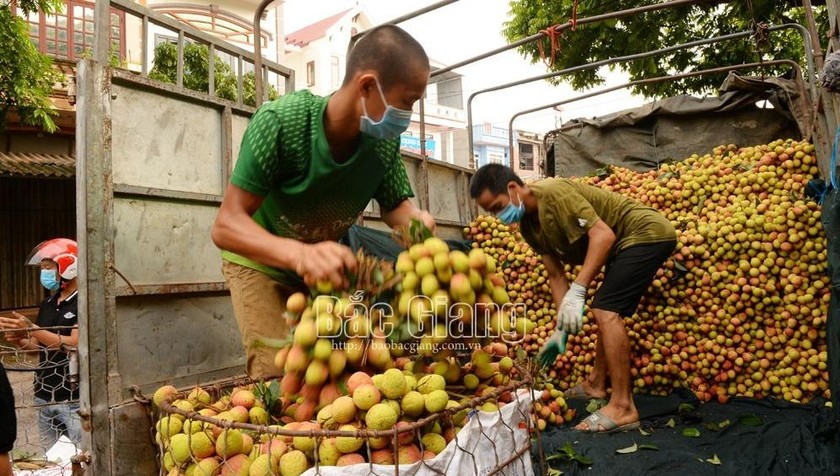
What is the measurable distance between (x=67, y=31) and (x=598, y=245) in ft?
50.5

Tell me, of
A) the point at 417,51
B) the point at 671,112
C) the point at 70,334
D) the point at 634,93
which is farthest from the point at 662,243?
the point at 634,93

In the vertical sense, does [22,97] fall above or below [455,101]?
below

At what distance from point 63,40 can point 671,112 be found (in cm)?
1446

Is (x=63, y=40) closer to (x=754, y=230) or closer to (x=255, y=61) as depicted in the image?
(x=255, y=61)

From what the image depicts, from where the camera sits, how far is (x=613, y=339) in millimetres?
3910

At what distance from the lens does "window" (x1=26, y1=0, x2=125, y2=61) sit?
45.4ft

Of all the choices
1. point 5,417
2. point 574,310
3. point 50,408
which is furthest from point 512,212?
point 50,408

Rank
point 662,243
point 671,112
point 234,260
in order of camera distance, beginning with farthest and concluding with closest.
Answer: point 671,112 → point 662,243 → point 234,260

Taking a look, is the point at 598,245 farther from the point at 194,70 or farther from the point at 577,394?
the point at 194,70

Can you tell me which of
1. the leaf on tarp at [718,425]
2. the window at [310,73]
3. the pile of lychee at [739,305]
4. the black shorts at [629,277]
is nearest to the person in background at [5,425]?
the pile of lychee at [739,305]

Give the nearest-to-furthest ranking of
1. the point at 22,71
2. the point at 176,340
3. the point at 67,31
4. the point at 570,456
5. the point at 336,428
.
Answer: the point at 336,428, the point at 176,340, the point at 570,456, the point at 22,71, the point at 67,31

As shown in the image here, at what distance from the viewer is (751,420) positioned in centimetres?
373

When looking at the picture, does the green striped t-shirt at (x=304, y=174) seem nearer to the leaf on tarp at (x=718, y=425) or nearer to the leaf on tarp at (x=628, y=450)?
the leaf on tarp at (x=628, y=450)

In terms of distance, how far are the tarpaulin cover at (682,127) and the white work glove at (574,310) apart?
3.45 meters
